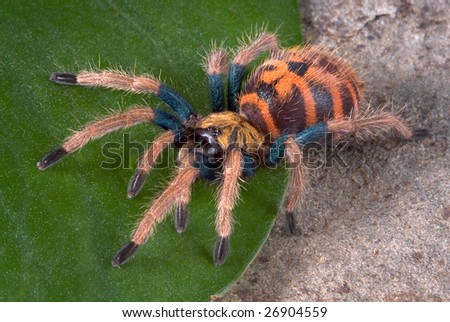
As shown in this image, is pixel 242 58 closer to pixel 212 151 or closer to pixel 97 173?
pixel 212 151

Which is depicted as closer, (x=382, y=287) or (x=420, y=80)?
(x=382, y=287)

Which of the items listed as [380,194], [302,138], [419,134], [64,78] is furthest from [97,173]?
[419,134]

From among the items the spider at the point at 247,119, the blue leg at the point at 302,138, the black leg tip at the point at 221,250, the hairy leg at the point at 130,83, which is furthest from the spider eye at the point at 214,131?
the black leg tip at the point at 221,250

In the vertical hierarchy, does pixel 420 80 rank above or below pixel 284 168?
above

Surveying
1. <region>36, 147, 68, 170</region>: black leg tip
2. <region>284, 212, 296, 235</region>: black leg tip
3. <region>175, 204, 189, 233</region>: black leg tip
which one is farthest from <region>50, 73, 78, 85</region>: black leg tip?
<region>284, 212, 296, 235</region>: black leg tip

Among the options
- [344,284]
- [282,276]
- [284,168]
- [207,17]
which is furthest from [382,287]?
[207,17]

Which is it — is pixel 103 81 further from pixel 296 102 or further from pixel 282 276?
pixel 282 276
